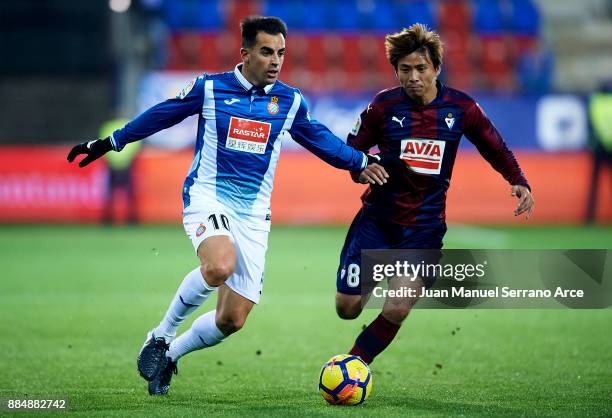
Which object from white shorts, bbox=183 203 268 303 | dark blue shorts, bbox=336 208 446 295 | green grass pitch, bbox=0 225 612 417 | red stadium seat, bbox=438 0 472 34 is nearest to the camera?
green grass pitch, bbox=0 225 612 417

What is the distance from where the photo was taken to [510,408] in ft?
18.6

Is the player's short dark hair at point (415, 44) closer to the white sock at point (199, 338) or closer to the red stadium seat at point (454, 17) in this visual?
the white sock at point (199, 338)

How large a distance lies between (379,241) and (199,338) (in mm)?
1238

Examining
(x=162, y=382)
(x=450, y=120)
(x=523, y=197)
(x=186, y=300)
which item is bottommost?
(x=162, y=382)

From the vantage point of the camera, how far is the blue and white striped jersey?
6.11 metres

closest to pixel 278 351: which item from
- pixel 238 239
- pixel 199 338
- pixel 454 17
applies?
pixel 199 338

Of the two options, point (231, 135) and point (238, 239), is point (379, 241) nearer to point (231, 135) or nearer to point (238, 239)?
point (238, 239)

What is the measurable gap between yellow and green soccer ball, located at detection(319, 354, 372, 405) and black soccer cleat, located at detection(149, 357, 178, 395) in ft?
3.10

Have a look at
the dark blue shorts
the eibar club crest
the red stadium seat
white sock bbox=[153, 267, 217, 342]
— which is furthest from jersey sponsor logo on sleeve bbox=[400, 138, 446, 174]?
the red stadium seat

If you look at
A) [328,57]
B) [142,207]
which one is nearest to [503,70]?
[328,57]

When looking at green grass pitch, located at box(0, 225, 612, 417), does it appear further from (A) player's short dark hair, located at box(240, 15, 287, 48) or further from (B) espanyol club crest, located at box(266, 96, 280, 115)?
(A) player's short dark hair, located at box(240, 15, 287, 48)

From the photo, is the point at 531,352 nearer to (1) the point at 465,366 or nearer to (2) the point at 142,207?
(1) the point at 465,366

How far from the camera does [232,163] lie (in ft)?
20.1

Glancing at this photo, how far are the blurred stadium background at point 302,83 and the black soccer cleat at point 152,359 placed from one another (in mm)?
11715
